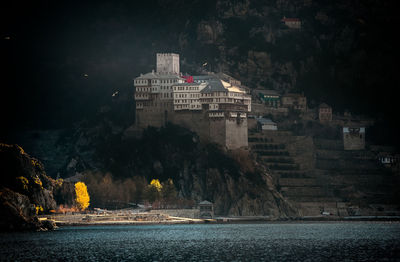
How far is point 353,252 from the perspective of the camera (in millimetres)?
125250

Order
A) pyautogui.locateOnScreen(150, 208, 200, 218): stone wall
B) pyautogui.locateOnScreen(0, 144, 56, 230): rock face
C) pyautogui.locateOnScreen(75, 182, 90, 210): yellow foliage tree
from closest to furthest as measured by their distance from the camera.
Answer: pyautogui.locateOnScreen(0, 144, 56, 230): rock face, pyautogui.locateOnScreen(75, 182, 90, 210): yellow foliage tree, pyautogui.locateOnScreen(150, 208, 200, 218): stone wall

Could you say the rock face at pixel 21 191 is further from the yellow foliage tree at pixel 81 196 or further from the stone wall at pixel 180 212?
the stone wall at pixel 180 212

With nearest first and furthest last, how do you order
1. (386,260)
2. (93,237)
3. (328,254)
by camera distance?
(386,260), (328,254), (93,237)

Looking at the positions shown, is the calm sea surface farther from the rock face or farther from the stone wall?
the stone wall

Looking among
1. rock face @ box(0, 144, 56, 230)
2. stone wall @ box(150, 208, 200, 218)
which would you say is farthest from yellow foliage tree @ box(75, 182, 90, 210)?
stone wall @ box(150, 208, 200, 218)

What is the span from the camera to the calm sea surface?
122m

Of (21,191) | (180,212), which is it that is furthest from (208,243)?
(180,212)

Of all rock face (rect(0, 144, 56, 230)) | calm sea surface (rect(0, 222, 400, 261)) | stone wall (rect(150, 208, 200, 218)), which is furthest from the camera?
stone wall (rect(150, 208, 200, 218))

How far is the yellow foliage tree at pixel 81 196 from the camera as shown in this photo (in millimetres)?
192375

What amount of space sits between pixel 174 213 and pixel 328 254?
7658 cm

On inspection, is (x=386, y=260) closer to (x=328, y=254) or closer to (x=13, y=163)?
(x=328, y=254)

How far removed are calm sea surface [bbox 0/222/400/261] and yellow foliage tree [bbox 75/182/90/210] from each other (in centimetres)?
938

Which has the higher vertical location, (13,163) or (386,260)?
(13,163)

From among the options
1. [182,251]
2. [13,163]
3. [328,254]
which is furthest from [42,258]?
[13,163]
